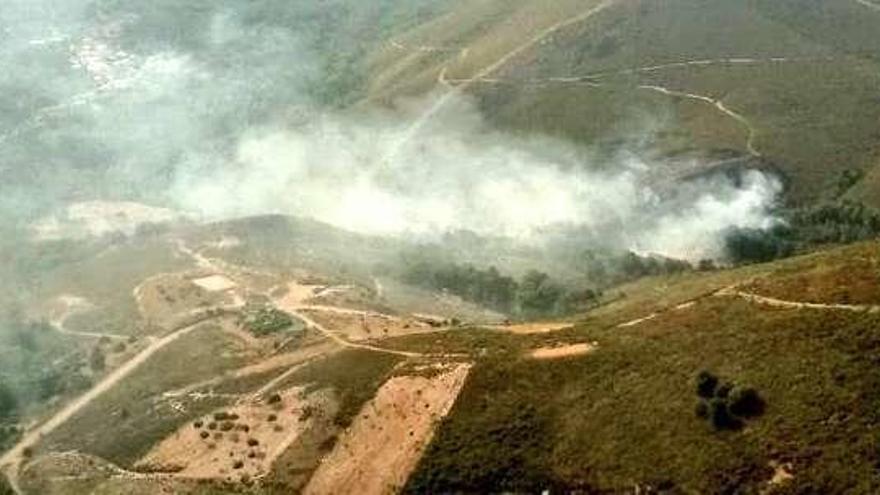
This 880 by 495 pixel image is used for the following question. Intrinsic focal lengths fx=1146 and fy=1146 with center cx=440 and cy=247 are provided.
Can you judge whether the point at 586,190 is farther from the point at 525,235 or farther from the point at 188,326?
the point at 188,326

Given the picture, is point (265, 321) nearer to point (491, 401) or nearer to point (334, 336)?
point (334, 336)

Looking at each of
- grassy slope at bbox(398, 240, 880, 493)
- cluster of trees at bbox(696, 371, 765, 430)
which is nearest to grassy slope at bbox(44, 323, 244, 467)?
grassy slope at bbox(398, 240, 880, 493)

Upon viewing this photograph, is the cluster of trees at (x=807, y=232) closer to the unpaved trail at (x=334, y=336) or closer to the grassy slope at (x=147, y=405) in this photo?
the unpaved trail at (x=334, y=336)

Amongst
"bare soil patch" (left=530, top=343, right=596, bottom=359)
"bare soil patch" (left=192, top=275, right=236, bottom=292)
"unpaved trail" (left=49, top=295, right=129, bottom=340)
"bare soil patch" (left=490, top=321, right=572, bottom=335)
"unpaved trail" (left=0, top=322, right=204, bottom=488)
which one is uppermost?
"bare soil patch" (left=530, top=343, right=596, bottom=359)

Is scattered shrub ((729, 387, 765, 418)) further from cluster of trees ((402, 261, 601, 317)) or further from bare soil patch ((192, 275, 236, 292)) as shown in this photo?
bare soil patch ((192, 275, 236, 292))

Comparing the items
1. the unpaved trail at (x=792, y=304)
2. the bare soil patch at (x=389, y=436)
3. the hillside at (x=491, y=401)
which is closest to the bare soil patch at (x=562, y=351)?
the hillside at (x=491, y=401)

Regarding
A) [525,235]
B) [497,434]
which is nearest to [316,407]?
[497,434]
